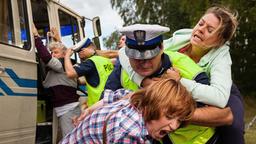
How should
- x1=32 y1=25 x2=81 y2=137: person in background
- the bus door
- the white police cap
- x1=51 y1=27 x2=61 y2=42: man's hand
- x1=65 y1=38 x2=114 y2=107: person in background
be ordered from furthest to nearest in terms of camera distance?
x1=51 y1=27 x2=61 y2=42: man's hand → x1=32 y1=25 x2=81 y2=137: person in background → x1=65 y1=38 x2=114 y2=107: person in background → the bus door → the white police cap

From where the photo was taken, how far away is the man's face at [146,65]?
2939mm

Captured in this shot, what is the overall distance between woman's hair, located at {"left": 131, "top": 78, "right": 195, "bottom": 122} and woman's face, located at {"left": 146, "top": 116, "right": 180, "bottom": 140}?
19mm

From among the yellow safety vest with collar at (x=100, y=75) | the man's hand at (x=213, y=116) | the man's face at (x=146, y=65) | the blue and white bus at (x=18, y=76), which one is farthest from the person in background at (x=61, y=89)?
the man's hand at (x=213, y=116)

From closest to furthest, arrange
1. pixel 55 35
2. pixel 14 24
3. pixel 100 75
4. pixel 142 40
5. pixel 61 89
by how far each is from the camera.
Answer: pixel 142 40 → pixel 14 24 → pixel 100 75 → pixel 61 89 → pixel 55 35

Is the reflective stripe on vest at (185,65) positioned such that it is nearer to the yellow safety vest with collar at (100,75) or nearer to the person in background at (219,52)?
the person in background at (219,52)

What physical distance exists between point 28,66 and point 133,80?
7.65 ft

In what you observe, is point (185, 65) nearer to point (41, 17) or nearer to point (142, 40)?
point (142, 40)

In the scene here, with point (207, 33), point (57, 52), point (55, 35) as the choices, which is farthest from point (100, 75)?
point (207, 33)

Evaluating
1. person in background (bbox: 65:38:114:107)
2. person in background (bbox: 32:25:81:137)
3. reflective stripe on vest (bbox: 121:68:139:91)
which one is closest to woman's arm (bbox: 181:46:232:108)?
reflective stripe on vest (bbox: 121:68:139:91)

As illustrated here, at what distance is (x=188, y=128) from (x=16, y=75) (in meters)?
2.32

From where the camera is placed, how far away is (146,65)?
2.95m

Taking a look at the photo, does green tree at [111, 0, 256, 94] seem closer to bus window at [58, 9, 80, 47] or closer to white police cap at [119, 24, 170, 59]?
bus window at [58, 9, 80, 47]

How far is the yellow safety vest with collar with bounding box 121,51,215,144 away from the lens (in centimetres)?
307

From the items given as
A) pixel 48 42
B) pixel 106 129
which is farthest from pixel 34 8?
pixel 106 129
